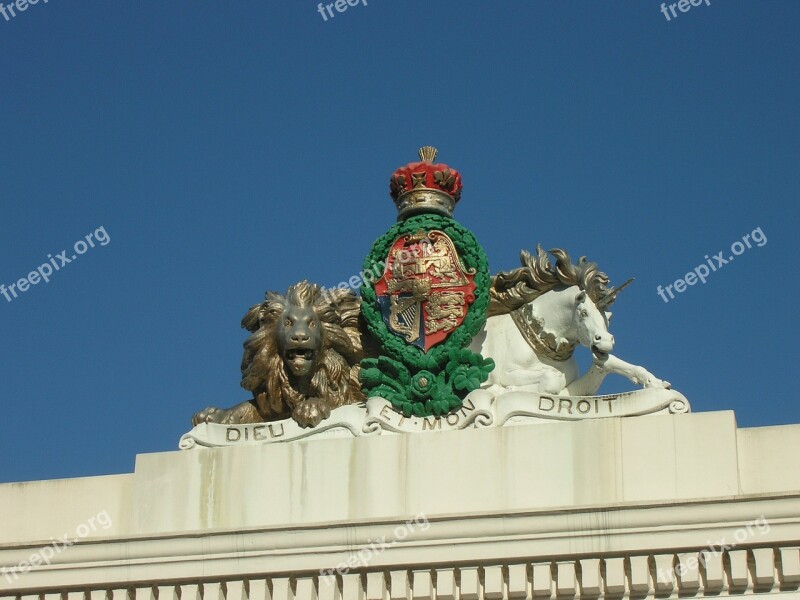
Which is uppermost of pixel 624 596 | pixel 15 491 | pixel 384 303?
pixel 384 303

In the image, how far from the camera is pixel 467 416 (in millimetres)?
19906

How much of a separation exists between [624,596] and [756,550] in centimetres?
117

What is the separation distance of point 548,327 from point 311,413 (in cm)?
235

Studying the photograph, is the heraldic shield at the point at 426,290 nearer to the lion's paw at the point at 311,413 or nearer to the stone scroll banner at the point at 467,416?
A: the stone scroll banner at the point at 467,416

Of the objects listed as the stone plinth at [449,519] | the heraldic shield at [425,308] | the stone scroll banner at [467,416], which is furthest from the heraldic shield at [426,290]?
the stone plinth at [449,519]

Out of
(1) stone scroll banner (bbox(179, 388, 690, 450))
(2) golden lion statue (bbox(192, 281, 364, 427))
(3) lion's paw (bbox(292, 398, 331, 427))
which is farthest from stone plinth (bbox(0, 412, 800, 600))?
(2) golden lion statue (bbox(192, 281, 364, 427))

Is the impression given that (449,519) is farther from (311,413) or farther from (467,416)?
(311,413)

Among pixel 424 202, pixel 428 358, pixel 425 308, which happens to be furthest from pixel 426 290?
pixel 424 202

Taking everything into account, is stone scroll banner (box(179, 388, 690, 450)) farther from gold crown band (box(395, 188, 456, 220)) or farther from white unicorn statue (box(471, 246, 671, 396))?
gold crown band (box(395, 188, 456, 220))

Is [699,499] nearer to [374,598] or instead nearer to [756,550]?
[756,550]

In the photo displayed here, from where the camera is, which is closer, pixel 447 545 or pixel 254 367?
pixel 447 545

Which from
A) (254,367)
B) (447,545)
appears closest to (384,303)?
(254,367)

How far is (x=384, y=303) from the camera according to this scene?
20.9m

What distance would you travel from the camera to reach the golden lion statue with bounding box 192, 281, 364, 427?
68.0 ft
